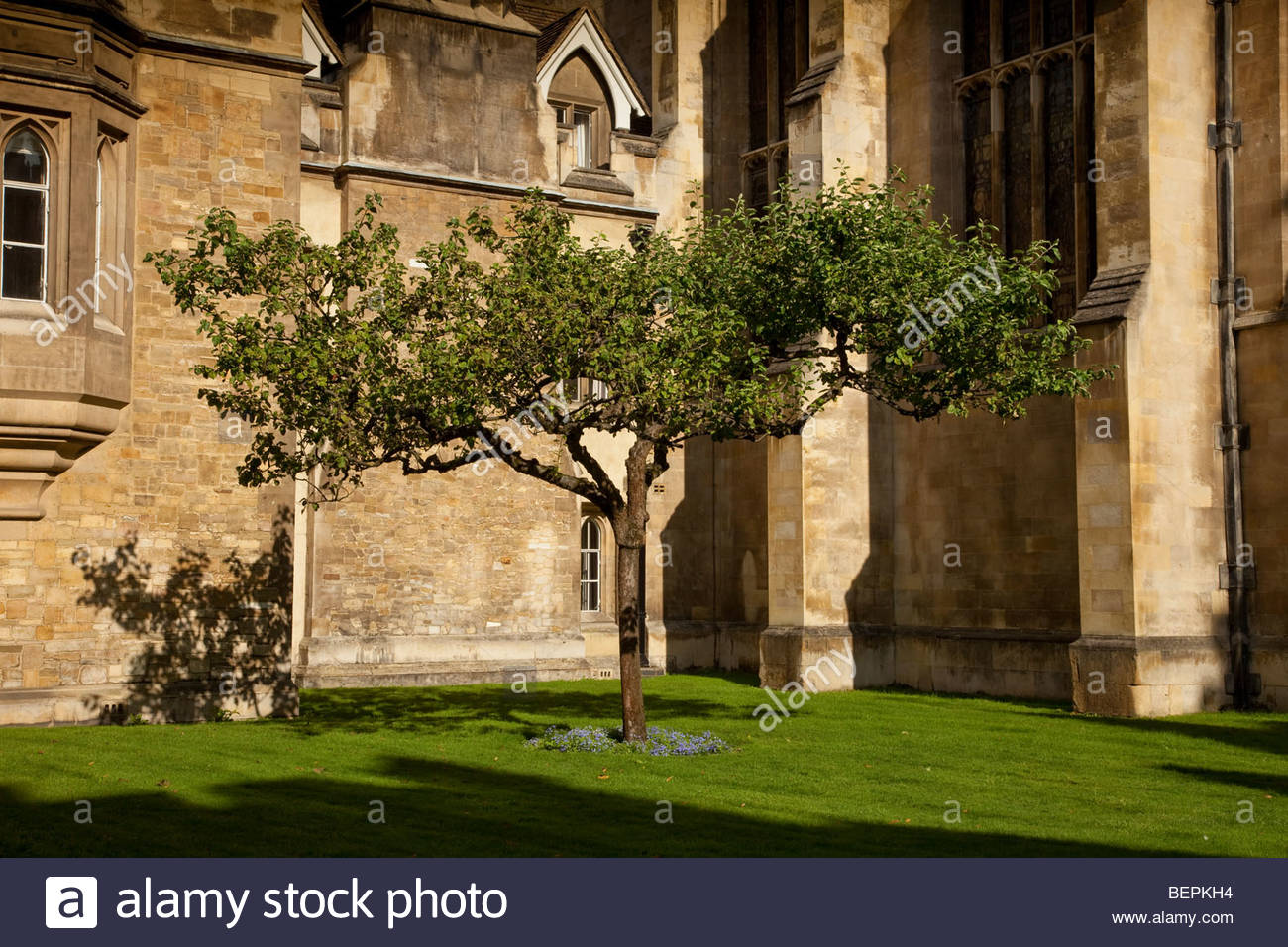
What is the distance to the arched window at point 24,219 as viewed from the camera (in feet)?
53.7

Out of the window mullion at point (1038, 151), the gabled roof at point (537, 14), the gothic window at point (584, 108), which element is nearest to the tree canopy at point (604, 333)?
the window mullion at point (1038, 151)

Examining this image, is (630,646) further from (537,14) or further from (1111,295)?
(537,14)

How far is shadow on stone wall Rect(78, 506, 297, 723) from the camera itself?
59.5 feet

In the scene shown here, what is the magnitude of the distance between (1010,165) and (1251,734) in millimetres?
11024

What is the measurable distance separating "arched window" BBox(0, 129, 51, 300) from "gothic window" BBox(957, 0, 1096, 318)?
15.3 meters

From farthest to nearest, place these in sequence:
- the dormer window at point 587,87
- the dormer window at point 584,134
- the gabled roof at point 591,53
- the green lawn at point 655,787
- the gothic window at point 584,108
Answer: the dormer window at point 584,134
the gothic window at point 584,108
the dormer window at point 587,87
the gabled roof at point 591,53
the green lawn at point 655,787

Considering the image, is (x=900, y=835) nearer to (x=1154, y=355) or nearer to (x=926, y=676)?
(x=1154, y=355)

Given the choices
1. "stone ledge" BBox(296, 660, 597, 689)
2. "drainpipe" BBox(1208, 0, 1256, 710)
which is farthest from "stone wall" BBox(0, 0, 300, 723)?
"drainpipe" BBox(1208, 0, 1256, 710)

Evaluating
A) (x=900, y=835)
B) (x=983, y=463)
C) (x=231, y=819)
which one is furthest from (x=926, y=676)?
(x=231, y=819)

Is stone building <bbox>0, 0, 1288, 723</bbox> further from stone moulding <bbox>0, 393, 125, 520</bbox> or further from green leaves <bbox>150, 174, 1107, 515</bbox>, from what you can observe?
green leaves <bbox>150, 174, 1107, 515</bbox>

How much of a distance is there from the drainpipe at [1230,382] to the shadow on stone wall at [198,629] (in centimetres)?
1338

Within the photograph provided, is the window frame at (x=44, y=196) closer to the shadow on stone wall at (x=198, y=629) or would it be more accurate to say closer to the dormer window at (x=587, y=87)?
the shadow on stone wall at (x=198, y=629)

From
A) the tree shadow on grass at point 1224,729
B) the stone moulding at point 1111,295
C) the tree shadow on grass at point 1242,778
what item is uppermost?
the stone moulding at point 1111,295

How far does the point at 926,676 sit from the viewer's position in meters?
25.1
